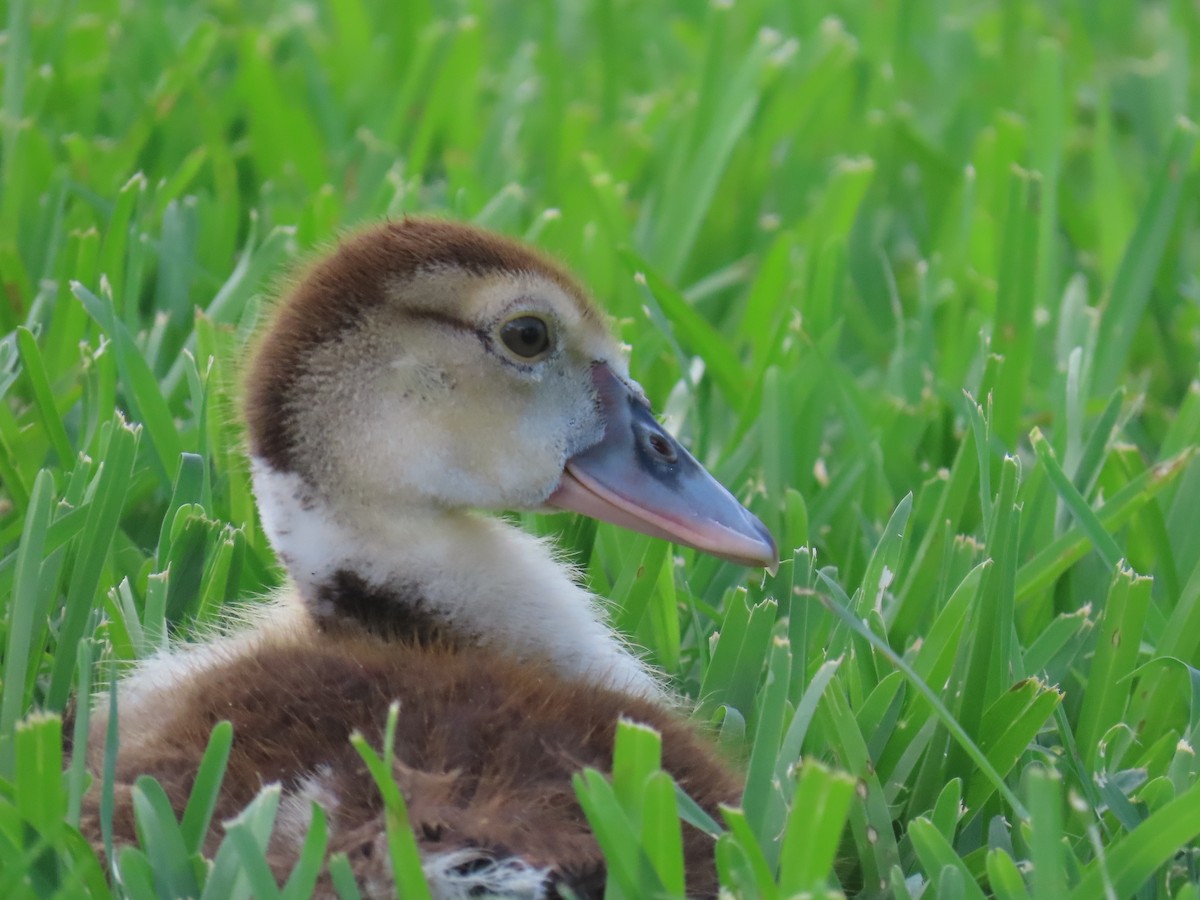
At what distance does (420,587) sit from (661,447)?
387mm

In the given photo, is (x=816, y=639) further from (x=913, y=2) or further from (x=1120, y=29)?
(x=1120, y=29)

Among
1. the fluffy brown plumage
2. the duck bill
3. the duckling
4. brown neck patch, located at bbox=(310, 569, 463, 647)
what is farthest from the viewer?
the duck bill

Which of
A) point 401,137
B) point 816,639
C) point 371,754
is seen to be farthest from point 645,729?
point 401,137

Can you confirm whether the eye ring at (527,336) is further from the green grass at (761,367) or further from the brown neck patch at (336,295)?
the green grass at (761,367)

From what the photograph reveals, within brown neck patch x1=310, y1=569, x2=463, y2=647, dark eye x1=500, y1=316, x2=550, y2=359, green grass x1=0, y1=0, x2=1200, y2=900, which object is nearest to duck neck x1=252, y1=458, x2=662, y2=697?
brown neck patch x1=310, y1=569, x2=463, y2=647

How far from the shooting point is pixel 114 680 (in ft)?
5.50

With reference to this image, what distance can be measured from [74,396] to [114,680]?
1.03 meters

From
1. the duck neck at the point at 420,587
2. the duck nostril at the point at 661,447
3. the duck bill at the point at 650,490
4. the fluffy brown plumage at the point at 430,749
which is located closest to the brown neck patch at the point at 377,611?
the duck neck at the point at 420,587

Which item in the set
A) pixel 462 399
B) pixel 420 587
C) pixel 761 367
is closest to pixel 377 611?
pixel 420 587

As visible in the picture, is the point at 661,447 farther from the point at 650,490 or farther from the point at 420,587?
the point at 420,587

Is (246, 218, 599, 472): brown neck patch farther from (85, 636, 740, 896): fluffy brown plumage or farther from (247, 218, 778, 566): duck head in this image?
(85, 636, 740, 896): fluffy brown plumage

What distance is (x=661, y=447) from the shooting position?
7.31ft

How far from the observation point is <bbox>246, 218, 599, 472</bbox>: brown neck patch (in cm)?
208

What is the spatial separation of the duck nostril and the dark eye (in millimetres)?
182
